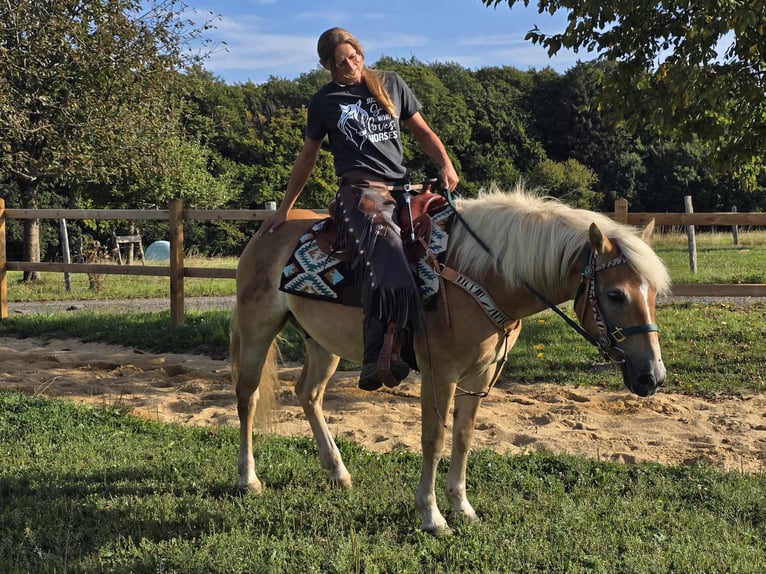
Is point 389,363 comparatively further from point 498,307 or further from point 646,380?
point 646,380

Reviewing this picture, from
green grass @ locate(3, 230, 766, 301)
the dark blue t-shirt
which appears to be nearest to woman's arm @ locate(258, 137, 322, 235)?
the dark blue t-shirt

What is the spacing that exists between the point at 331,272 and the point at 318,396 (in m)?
1.20

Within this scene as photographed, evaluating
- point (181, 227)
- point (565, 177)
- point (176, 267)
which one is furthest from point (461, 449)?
point (565, 177)

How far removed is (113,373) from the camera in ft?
25.2

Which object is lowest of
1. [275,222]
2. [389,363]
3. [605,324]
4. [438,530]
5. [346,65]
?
[438,530]

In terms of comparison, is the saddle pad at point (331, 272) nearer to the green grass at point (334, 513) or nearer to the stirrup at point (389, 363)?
the stirrup at point (389, 363)

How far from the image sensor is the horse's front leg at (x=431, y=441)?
363 centimetres

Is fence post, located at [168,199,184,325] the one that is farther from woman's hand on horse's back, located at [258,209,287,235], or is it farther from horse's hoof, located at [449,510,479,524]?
horse's hoof, located at [449,510,479,524]

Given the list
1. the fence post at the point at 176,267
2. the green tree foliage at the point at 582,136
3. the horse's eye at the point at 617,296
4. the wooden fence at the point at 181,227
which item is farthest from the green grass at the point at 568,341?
the green tree foliage at the point at 582,136

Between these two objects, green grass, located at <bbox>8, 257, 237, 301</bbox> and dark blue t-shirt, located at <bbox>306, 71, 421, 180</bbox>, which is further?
green grass, located at <bbox>8, 257, 237, 301</bbox>

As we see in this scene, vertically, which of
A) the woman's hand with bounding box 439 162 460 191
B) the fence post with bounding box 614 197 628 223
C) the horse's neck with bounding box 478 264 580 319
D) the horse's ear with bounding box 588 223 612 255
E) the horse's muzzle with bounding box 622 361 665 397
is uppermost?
the fence post with bounding box 614 197 628 223

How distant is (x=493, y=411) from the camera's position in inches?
243

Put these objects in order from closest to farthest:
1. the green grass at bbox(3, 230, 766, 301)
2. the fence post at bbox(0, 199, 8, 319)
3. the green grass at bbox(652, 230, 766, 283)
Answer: the fence post at bbox(0, 199, 8, 319) < the green grass at bbox(652, 230, 766, 283) < the green grass at bbox(3, 230, 766, 301)

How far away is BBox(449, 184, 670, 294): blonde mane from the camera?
3184 millimetres
